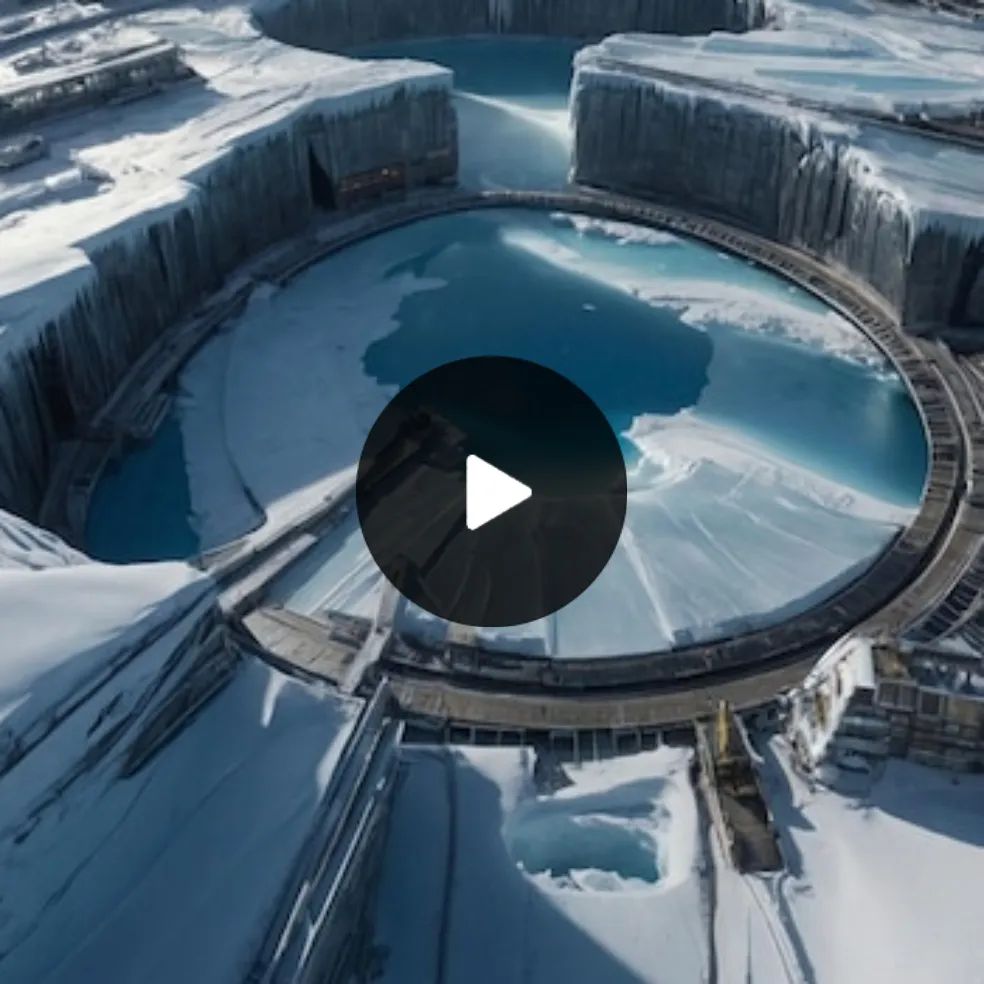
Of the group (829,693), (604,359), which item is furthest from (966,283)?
(829,693)

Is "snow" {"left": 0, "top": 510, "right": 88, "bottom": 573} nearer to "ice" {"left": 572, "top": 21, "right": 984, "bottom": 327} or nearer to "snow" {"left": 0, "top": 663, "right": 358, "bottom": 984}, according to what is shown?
"snow" {"left": 0, "top": 663, "right": 358, "bottom": 984}

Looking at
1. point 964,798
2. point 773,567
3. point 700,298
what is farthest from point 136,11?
point 964,798

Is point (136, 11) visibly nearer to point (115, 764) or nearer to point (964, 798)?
point (115, 764)

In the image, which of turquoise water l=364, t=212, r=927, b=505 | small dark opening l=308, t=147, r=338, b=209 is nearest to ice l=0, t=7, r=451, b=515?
small dark opening l=308, t=147, r=338, b=209

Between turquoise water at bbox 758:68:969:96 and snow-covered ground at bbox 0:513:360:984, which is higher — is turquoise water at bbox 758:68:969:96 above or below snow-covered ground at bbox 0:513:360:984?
above

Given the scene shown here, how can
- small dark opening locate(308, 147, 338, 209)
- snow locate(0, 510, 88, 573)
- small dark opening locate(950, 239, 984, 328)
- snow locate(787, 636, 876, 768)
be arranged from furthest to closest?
small dark opening locate(308, 147, 338, 209) → small dark opening locate(950, 239, 984, 328) → snow locate(787, 636, 876, 768) → snow locate(0, 510, 88, 573)

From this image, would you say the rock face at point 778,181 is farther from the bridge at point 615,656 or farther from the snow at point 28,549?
the snow at point 28,549

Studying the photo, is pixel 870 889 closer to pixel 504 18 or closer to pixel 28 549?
pixel 28 549
